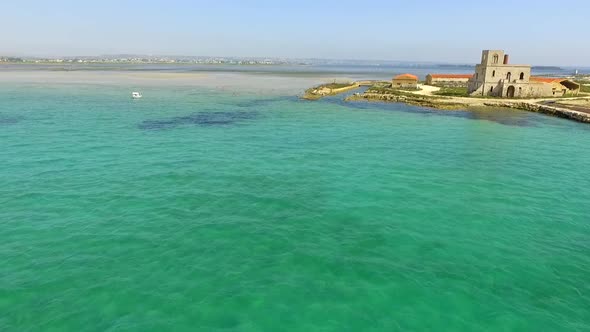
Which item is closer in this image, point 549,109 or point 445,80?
point 549,109

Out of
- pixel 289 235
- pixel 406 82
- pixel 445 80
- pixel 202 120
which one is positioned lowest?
pixel 289 235

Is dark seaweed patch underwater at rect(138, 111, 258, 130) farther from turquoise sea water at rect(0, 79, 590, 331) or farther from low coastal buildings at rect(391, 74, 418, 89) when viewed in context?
low coastal buildings at rect(391, 74, 418, 89)

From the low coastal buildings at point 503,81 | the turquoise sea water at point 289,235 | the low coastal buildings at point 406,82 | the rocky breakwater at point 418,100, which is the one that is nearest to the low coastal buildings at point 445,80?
the low coastal buildings at point 406,82

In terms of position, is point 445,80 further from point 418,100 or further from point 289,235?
point 289,235

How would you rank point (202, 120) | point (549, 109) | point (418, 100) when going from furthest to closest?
1. point (418, 100)
2. point (549, 109)
3. point (202, 120)

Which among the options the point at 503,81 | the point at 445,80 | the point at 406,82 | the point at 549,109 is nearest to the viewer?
the point at 549,109

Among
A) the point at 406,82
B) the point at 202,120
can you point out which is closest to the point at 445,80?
the point at 406,82

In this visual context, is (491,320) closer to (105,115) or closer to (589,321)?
(589,321)
